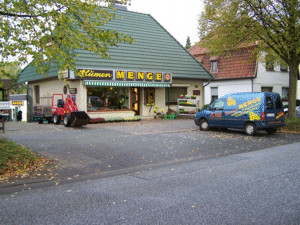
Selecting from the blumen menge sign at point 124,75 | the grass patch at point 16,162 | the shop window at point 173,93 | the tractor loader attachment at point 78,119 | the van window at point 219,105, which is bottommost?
the grass patch at point 16,162

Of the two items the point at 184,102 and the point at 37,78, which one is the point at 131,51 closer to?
the point at 184,102

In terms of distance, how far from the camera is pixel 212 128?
673 inches

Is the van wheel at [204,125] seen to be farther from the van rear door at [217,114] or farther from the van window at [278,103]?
the van window at [278,103]

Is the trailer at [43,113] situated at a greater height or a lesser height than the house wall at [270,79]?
lesser

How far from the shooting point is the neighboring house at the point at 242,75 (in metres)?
30.2

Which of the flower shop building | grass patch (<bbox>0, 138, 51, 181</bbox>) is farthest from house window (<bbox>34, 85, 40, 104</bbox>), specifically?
grass patch (<bbox>0, 138, 51, 181</bbox>)

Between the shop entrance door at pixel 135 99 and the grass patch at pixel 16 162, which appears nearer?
the grass patch at pixel 16 162

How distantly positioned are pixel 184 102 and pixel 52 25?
644 inches

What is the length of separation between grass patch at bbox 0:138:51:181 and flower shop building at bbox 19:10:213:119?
394 inches

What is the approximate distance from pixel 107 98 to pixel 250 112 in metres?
10.5

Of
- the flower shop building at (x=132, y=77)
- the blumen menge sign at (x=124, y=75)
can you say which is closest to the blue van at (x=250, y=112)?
the blumen menge sign at (x=124, y=75)

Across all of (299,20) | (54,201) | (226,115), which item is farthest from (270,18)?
(54,201)

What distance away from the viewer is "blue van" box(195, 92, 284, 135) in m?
14.1

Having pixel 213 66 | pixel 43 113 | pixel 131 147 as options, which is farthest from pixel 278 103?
pixel 213 66
